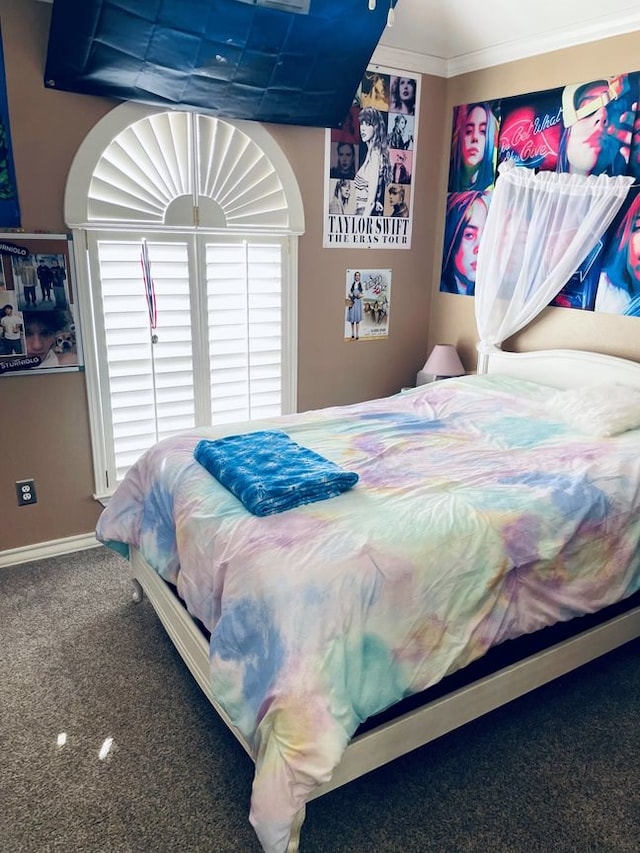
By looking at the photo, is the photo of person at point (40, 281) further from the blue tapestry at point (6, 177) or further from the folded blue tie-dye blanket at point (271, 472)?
the folded blue tie-dye blanket at point (271, 472)

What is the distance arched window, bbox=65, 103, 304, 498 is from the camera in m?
3.25

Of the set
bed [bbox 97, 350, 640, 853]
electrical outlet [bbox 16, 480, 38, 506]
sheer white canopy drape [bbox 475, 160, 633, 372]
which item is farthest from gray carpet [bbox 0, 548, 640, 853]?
sheer white canopy drape [bbox 475, 160, 633, 372]

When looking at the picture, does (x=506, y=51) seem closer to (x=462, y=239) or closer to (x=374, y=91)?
(x=374, y=91)

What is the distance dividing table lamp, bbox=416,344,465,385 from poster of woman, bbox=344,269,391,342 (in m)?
0.39

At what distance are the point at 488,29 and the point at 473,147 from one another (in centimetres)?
64

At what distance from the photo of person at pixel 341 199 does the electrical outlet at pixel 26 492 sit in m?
2.38

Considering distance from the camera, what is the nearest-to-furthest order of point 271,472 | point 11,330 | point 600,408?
point 271,472, point 600,408, point 11,330

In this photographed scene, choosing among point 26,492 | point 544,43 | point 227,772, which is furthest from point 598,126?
point 26,492

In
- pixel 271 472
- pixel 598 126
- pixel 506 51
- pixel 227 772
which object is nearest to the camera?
pixel 227 772

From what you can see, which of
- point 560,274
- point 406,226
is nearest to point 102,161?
point 406,226

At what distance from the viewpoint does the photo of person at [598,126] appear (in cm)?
318

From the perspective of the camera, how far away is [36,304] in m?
3.18

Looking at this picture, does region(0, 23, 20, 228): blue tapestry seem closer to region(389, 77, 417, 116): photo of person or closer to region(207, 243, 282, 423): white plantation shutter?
region(207, 243, 282, 423): white plantation shutter

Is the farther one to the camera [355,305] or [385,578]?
[355,305]
